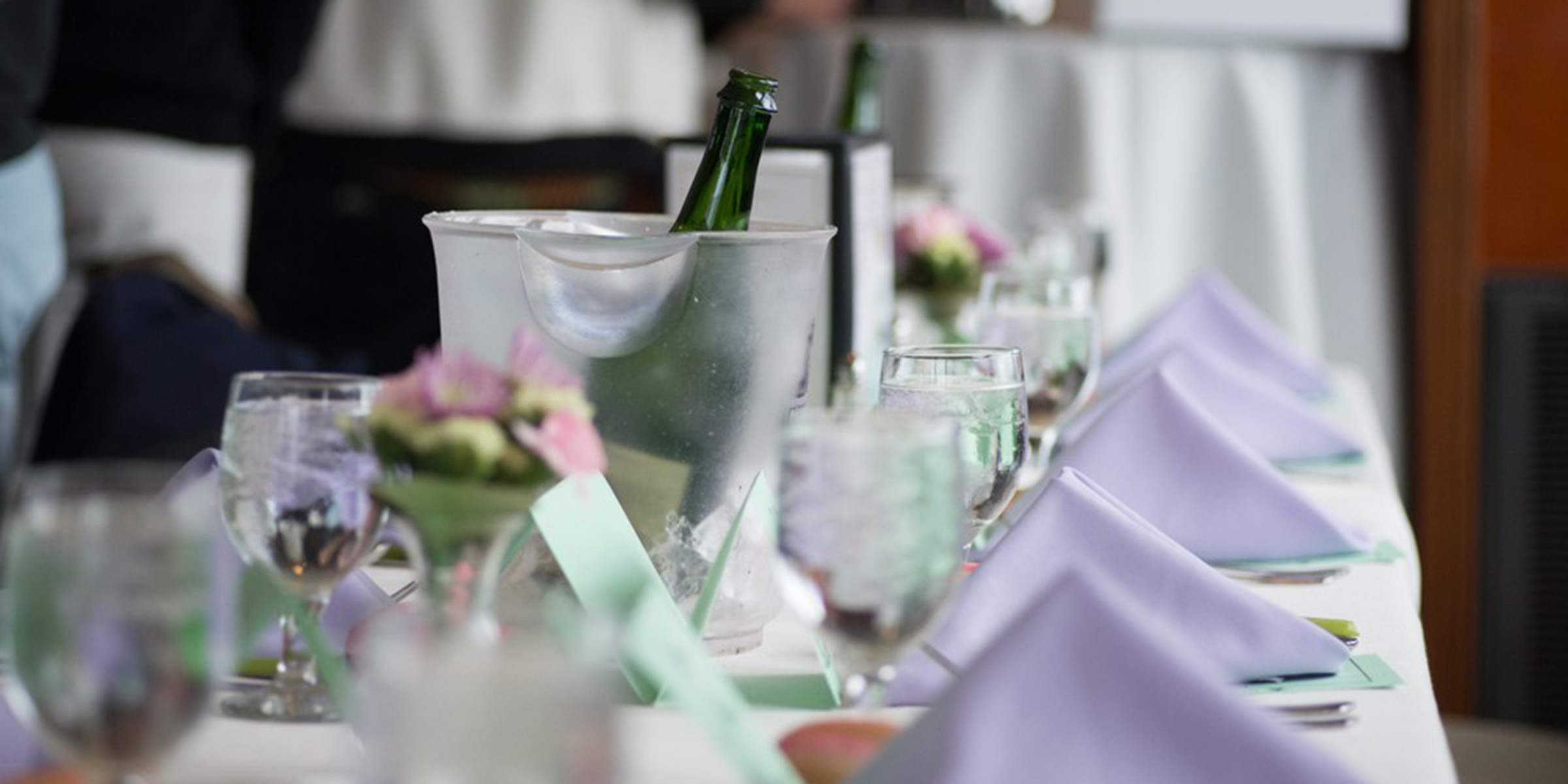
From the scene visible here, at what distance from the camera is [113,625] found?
515 millimetres

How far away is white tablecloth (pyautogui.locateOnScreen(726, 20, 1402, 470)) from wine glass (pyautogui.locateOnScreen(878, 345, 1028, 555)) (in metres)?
2.13

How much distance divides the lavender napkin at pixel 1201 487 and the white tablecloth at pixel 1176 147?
1.93m

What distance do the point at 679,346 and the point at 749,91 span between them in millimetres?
143

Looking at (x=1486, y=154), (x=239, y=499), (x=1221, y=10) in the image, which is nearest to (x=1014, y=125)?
(x=1221, y=10)

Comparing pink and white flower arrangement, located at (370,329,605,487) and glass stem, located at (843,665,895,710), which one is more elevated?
pink and white flower arrangement, located at (370,329,605,487)

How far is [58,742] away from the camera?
1.73 feet

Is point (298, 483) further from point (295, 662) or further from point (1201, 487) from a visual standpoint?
point (1201, 487)

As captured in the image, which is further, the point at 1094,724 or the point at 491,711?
the point at 1094,724

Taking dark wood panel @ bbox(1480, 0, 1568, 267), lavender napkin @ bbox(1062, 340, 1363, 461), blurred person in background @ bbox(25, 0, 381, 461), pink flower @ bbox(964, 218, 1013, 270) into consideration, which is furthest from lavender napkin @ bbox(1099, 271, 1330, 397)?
dark wood panel @ bbox(1480, 0, 1568, 267)

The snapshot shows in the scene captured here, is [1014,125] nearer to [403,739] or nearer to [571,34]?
[571,34]

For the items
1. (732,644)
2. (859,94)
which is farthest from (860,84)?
(732,644)

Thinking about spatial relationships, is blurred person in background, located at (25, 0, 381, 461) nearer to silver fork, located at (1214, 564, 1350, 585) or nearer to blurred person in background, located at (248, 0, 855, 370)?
blurred person in background, located at (248, 0, 855, 370)

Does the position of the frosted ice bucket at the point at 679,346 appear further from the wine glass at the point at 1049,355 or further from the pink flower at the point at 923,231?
the pink flower at the point at 923,231

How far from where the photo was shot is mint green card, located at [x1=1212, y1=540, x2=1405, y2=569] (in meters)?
1.01
